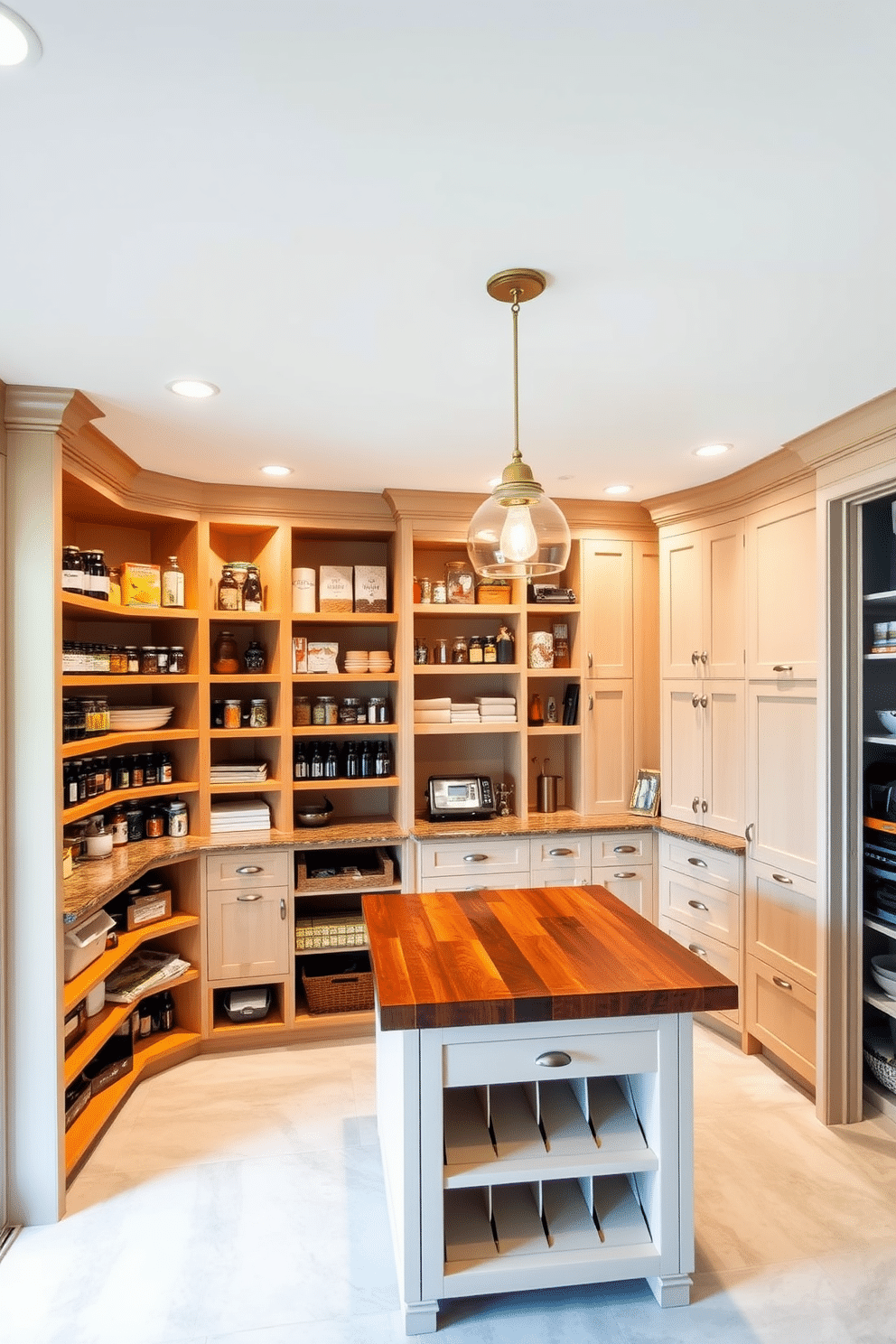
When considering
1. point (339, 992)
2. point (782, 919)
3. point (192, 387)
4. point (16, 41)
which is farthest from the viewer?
point (339, 992)

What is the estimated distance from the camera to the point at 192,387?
2.46 m

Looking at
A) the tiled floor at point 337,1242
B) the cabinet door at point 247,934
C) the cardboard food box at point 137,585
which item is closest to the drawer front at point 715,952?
the tiled floor at point 337,1242

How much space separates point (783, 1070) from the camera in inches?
130

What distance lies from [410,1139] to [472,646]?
2.48m

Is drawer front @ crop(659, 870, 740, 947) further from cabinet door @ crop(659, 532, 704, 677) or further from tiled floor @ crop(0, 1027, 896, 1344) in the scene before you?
cabinet door @ crop(659, 532, 704, 677)

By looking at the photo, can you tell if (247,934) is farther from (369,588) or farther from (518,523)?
(518,523)

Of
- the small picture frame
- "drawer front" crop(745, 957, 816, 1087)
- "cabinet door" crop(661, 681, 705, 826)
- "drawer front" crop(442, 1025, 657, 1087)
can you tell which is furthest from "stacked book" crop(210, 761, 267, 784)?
"drawer front" crop(745, 957, 816, 1087)

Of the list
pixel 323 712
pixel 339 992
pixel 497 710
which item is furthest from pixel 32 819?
pixel 497 710

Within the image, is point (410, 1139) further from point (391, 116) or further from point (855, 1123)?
point (391, 116)

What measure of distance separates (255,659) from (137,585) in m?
0.65

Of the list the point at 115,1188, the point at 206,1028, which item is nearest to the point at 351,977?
the point at 206,1028

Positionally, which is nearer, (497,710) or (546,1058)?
(546,1058)

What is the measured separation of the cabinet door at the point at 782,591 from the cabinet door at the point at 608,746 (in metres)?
0.87

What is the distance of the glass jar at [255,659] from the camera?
3.88 meters
